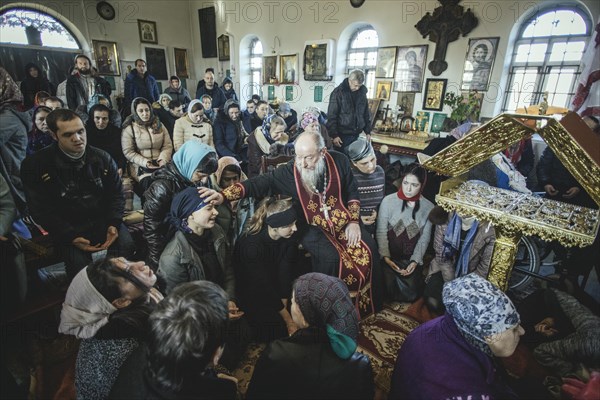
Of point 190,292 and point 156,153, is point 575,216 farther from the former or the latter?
point 156,153

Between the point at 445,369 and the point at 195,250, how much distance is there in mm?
1793

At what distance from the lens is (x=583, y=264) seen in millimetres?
2932

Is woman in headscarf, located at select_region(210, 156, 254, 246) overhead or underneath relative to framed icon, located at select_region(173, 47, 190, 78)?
underneath

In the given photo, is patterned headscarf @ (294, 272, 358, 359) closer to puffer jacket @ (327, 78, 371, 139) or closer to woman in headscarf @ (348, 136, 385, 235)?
woman in headscarf @ (348, 136, 385, 235)

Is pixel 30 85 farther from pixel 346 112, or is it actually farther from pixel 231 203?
pixel 231 203

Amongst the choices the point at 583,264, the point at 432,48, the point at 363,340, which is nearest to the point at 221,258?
the point at 363,340

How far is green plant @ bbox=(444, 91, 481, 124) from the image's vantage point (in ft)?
22.4

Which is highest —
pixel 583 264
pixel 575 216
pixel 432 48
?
pixel 432 48

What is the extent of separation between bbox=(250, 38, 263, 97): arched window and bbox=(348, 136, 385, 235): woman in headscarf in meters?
10.5

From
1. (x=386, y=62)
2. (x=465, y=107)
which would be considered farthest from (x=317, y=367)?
(x=386, y=62)

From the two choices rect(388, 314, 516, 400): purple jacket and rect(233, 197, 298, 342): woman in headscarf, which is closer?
rect(388, 314, 516, 400): purple jacket

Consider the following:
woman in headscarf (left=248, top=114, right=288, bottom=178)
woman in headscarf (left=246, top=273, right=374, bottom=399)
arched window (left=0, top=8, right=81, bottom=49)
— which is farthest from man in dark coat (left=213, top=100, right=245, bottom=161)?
arched window (left=0, top=8, right=81, bottom=49)

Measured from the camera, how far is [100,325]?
5.23ft

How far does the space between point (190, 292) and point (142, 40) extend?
15.5 metres
